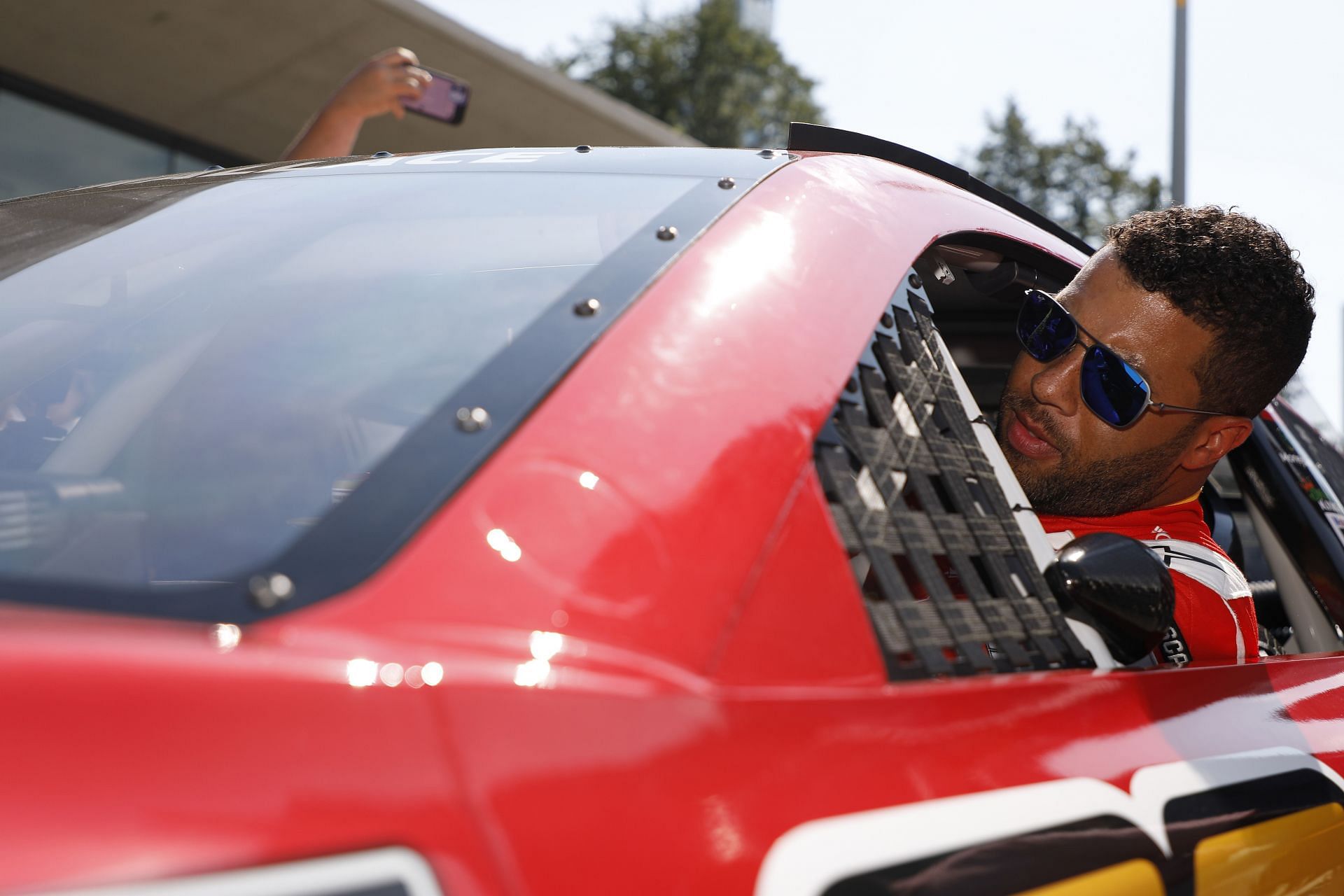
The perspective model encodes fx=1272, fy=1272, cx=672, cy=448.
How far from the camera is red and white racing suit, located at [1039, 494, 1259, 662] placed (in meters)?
1.70

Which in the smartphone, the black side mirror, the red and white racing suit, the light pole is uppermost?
the light pole

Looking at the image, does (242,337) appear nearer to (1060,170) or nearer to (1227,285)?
(1227,285)

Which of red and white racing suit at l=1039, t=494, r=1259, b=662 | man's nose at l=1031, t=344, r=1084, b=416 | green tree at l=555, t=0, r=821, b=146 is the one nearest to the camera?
red and white racing suit at l=1039, t=494, r=1259, b=662

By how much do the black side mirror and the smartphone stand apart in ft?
9.30

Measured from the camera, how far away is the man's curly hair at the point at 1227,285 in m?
1.91

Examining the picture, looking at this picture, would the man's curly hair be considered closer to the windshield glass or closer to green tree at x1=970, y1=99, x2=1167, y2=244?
the windshield glass

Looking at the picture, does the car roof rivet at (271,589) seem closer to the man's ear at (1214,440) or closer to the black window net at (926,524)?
the black window net at (926,524)

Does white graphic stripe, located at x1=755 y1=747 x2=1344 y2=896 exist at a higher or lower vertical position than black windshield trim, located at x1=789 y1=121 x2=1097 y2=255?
lower

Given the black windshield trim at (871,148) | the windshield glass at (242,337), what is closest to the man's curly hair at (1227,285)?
the black windshield trim at (871,148)

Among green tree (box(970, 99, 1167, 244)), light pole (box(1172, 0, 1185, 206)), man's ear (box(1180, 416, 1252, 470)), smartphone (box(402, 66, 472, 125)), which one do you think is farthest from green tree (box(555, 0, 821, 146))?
man's ear (box(1180, 416, 1252, 470))

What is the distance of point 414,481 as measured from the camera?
0.89 m

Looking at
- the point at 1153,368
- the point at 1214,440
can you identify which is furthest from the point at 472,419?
the point at 1214,440

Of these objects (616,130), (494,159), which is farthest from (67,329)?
(616,130)

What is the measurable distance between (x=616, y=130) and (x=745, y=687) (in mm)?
11464
